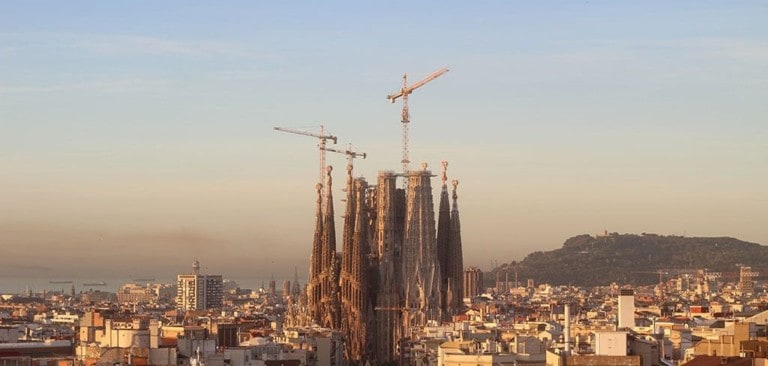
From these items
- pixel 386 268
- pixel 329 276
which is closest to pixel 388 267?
pixel 386 268

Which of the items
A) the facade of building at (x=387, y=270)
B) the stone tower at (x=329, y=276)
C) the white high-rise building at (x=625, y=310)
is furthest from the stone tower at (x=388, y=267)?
the white high-rise building at (x=625, y=310)

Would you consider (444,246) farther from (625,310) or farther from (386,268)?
(625,310)

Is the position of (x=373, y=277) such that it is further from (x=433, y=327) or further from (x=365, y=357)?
(x=433, y=327)

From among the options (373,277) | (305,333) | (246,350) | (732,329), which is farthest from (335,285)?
(732,329)

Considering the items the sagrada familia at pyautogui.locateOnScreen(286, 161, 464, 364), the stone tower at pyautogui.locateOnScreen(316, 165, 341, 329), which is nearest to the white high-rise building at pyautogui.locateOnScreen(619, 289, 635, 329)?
the sagrada familia at pyautogui.locateOnScreen(286, 161, 464, 364)

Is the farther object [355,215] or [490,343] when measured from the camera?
[355,215]

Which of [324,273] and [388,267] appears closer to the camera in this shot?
[388,267]

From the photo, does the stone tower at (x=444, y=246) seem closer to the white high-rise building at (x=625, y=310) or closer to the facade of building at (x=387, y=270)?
the facade of building at (x=387, y=270)

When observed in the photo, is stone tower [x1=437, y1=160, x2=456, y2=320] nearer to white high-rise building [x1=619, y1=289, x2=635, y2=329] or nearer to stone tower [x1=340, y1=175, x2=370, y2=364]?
stone tower [x1=340, y1=175, x2=370, y2=364]
